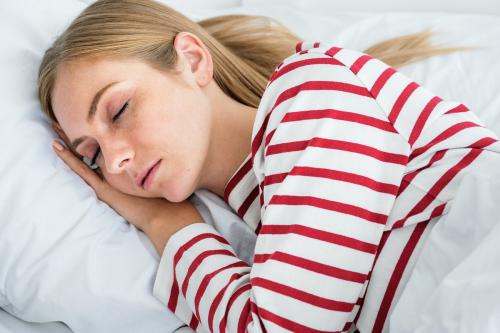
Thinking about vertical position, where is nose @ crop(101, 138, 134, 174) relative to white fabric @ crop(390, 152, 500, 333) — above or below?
below

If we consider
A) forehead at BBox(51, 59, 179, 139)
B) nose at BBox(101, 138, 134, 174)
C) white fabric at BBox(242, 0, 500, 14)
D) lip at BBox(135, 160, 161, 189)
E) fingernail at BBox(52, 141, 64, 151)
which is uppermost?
white fabric at BBox(242, 0, 500, 14)

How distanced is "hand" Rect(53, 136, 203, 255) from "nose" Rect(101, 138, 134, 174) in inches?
4.9

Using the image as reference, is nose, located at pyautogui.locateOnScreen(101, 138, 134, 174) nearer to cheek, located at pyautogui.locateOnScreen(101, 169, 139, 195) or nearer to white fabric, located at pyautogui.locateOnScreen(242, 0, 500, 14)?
cheek, located at pyautogui.locateOnScreen(101, 169, 139, 195)

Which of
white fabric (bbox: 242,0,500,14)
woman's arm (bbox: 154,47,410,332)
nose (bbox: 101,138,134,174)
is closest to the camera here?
woman's arm (bbox: 154,47,410,332)

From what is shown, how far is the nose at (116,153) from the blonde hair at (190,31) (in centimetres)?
14

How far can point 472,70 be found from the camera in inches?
49.6

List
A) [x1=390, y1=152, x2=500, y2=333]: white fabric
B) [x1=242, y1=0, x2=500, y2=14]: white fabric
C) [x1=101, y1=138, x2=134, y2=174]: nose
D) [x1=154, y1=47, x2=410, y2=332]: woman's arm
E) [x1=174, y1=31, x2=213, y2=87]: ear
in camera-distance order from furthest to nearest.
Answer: [x1=242, y1=0, x2=500, y2=14]: white fabric
[x1=174, y1=31, x2=213, y2=87]: ear
[x1=101, y1=138, x2=134, y2=174]: nose
[x1=154, y1=47, x2=410, y2=332]: woman's arm
[x1=390, y1=152, x2=500, y2=333]: white fabric

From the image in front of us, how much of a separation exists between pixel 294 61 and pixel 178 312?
16.4 inches

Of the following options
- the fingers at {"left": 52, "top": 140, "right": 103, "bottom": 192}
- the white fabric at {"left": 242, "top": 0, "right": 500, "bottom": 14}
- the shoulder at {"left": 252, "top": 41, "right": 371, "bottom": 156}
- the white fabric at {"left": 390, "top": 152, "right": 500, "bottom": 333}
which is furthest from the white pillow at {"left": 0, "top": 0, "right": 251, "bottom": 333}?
the white fabric at {"left": 242, "top": 0, "right": 500, "bottom": 14}

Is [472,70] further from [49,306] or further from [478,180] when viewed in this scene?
[49,306]

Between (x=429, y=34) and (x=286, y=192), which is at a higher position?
(x=429, y=34)

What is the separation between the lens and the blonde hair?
1.03m

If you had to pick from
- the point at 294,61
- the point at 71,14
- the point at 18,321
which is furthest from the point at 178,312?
the point at 71,14

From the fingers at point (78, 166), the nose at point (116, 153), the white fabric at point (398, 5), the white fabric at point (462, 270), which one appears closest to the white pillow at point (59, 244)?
the fingers at point (78, 166)
